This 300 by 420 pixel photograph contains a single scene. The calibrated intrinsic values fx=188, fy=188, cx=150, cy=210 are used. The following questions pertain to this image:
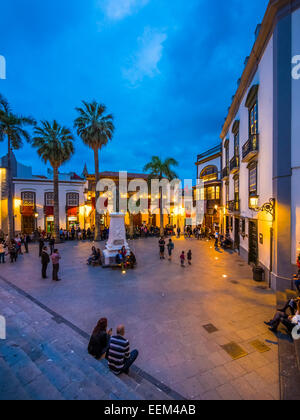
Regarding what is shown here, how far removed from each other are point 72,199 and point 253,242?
26.0 meters

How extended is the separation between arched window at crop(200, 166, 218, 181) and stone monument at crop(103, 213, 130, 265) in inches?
743

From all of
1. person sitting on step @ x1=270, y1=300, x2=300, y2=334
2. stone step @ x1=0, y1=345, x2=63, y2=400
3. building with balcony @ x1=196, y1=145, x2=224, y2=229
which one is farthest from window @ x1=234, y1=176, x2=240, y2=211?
stone step @ x1=0, y1=345, x2=63, y2=400

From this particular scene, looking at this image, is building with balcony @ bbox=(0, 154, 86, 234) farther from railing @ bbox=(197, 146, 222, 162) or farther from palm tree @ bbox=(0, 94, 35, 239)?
railing @ bbox=(197, 146, 222, 162)

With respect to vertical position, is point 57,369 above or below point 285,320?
above

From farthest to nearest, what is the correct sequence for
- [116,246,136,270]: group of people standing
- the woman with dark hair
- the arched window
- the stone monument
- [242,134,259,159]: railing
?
the arched window, the stone monument, [116,246,136,270]: group of people standing, [242,134,259,159]: railing, the woman with dark hair

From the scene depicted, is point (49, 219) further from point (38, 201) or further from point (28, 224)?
point (38, 201)

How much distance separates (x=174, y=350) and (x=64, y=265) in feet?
34.6

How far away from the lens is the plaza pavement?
4.11 metres

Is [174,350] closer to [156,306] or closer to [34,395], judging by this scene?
[156,306]

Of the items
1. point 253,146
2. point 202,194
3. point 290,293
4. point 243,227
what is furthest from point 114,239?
point 202,194

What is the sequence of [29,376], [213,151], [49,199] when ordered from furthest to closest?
[213,151] < [49,199] < [29,376]

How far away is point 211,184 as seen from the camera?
90.5 ft

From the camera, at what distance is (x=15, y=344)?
443 centimetres

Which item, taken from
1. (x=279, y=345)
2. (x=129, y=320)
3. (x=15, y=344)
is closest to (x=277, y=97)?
(x=279, y=345)
